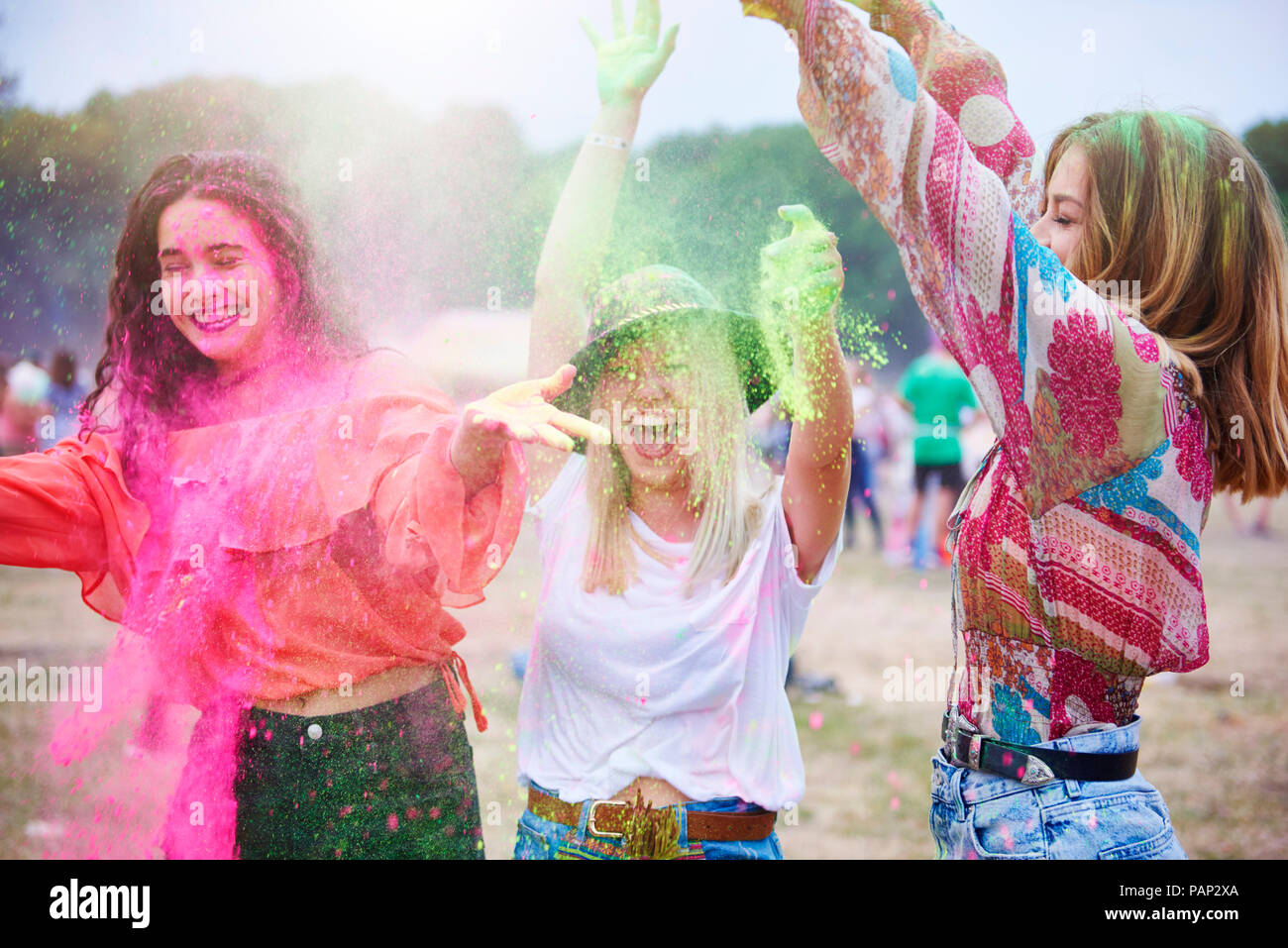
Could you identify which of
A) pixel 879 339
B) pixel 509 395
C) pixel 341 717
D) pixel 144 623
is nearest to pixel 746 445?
pixel 879 339

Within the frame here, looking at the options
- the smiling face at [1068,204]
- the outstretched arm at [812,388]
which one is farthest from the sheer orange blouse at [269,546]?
the smiling face at [1068,204]

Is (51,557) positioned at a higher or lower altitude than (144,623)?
higher

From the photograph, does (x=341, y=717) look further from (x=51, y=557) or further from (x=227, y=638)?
(x=51, y=557)

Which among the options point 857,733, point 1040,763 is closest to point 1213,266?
point 1040,763

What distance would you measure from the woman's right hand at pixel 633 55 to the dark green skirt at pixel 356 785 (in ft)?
3.40

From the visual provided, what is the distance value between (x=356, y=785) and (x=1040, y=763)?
1.02 metres

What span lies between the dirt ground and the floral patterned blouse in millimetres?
555

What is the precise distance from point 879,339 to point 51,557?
141 cm

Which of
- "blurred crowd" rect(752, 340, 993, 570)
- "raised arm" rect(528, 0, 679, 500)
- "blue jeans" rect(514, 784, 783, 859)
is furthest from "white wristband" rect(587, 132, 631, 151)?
"blue jeans" rect(514, 784, 783, 859)

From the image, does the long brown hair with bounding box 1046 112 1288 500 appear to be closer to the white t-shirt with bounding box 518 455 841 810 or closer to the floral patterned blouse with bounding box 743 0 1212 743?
the floral patterned blouse with bounding box 743 0 1212 743

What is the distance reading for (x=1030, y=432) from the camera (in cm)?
120

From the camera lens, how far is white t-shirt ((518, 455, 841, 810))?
1.48 m

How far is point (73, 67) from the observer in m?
1.82

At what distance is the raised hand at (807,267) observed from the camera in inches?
53.5
